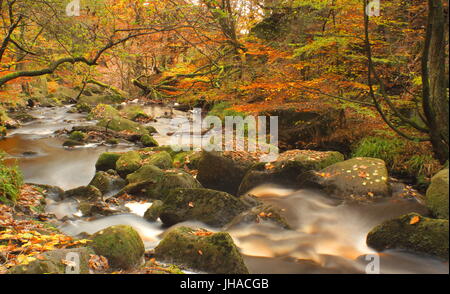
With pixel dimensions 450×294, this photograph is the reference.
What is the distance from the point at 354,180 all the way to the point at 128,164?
634 cm

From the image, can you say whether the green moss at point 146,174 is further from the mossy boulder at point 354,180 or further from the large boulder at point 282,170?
A: the mossy boulder at point 354,180

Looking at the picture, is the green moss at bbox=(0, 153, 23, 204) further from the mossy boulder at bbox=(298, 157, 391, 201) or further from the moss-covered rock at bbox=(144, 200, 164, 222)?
the mossy boulder at bbox=(298, 157, 391, 201)

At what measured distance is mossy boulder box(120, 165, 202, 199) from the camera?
775 centimetres

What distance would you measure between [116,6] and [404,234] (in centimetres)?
915

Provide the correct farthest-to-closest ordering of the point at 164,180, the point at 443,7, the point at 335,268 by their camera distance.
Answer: the point at 164,180 < the point at 335,268 < the point at 443,7

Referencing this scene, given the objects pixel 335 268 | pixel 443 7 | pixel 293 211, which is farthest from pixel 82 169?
pixel 443 7

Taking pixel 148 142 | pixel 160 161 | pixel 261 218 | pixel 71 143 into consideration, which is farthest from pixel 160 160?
pixel 71 143

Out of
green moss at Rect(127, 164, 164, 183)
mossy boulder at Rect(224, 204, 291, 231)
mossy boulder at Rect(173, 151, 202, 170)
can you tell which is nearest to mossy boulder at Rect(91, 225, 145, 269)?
mossy boulder at Rect(224, 204, 291, 231)

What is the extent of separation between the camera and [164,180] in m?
7.91

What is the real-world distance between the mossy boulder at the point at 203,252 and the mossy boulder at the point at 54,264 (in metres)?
1.10

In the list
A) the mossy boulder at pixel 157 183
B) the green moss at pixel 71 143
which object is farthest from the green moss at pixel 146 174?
the green moss at pixel 71 143
